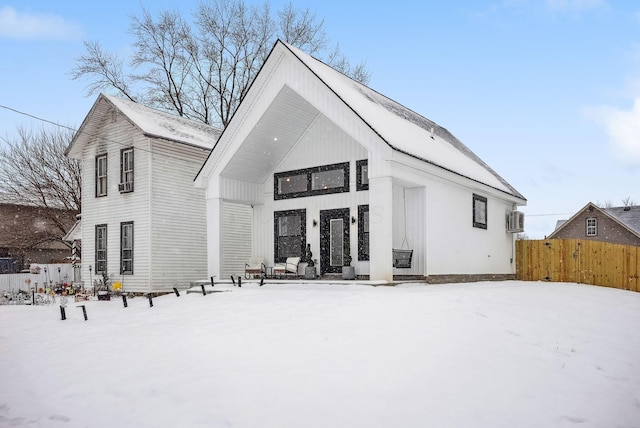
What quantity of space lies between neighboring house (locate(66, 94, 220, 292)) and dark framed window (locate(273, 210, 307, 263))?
431 cm

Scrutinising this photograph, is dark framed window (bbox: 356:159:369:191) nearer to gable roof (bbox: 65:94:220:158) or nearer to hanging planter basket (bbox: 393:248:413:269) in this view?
hanging planter basket (bbox: 393:248:413:269)

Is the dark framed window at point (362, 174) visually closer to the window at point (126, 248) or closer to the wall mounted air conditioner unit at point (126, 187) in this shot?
the wall mounted air conditioner unit at point (126, 187)

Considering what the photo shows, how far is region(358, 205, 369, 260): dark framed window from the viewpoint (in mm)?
16094

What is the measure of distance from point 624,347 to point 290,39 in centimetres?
2822

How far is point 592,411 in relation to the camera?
5.65 m

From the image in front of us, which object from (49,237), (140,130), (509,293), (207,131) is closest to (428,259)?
(509,293)

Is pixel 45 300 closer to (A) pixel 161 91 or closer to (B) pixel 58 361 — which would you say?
(B) pixel 58 361

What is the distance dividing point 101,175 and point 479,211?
14403 mm

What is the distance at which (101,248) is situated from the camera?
21500mm

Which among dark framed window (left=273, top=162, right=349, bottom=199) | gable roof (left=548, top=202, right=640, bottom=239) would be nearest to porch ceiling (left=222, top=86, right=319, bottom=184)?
dark framed window (left=273, top=162, right=349, bottom=199)

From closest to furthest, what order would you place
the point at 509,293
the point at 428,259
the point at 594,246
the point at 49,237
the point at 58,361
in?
the point at 58,361, the point at 509,293, the point at 428,259, the point at 594,246, the point at 49,237

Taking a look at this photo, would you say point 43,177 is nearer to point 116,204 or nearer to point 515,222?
point 116,204

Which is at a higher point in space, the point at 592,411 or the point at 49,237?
the point at 49,237

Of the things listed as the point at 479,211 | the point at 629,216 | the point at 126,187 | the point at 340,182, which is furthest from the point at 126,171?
the point at 629,216
